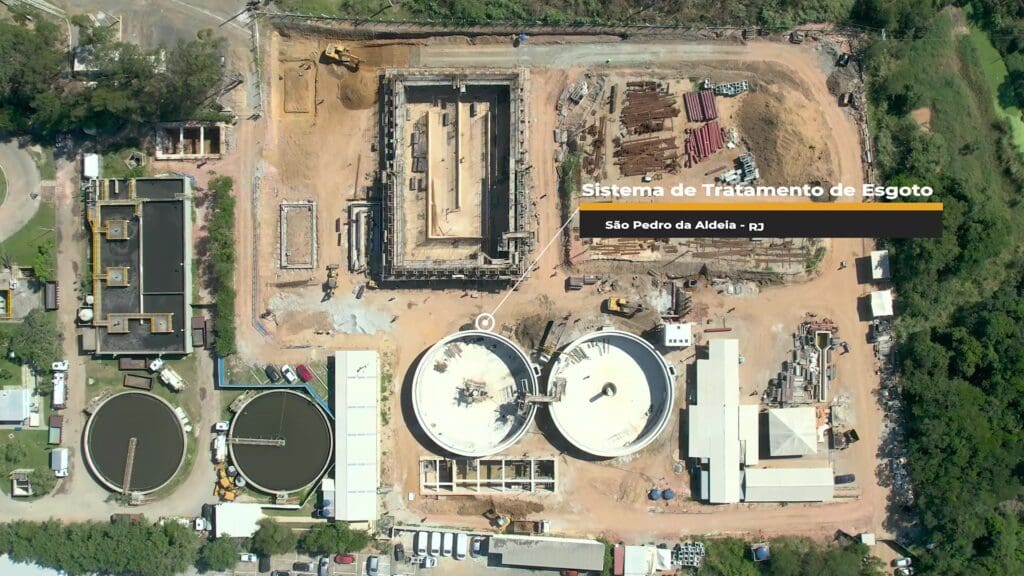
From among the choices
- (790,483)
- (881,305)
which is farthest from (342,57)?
(790,483)

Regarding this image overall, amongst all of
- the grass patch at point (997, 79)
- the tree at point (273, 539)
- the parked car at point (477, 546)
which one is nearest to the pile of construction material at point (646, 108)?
the grass patch at point (997, 79)

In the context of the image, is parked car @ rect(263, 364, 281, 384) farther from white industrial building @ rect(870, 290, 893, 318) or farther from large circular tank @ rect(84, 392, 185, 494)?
white industrial building @ rect(870, 290, 893, 318)

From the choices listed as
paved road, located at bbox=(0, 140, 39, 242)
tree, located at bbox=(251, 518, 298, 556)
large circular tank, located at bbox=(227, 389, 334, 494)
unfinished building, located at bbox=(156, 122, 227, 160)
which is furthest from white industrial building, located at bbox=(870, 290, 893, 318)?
paved road, located at bbox=(0, 140, 39, 242)

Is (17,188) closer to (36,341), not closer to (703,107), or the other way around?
(36,341)

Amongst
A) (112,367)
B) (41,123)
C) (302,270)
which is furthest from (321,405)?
(41,123)

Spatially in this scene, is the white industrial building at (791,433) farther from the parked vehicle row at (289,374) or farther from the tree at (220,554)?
the tree at (220,554)
